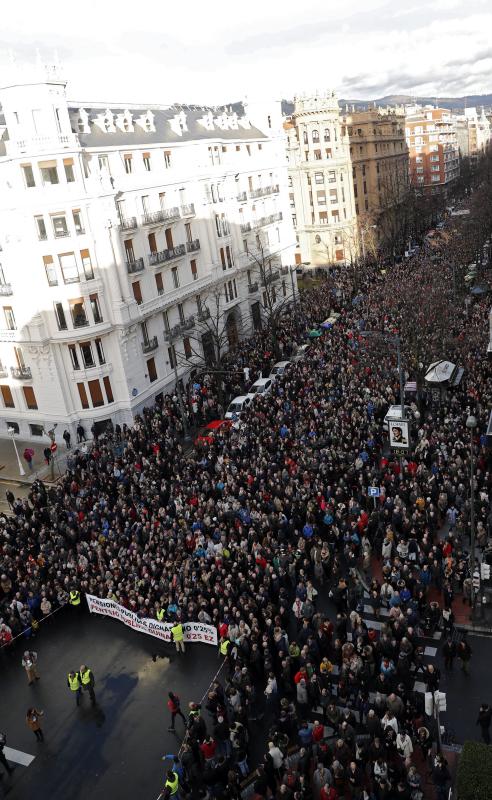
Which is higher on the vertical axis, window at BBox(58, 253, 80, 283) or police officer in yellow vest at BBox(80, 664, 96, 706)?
window at BBox(58, 253, 80, 283)

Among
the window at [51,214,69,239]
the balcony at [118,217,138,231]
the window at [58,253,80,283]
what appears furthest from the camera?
the balcony at [118,217,138,231]

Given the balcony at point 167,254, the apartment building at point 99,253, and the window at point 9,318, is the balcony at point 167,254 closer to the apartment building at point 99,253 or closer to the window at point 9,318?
the apartment building at point 99,253

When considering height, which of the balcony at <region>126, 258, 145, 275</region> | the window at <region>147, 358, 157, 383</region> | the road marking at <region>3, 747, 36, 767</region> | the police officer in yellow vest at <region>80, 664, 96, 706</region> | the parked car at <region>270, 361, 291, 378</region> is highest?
the balcony at <region>126, 258, 145, 275</region>

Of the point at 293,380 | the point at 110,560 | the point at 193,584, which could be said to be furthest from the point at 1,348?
the point at 193,584

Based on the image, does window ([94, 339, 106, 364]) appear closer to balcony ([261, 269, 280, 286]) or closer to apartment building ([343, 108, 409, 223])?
balcony ([261, 269, 280, 286])

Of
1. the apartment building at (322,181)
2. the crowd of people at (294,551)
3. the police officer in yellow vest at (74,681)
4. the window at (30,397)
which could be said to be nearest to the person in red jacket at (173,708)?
the crowd of people at (294,551)

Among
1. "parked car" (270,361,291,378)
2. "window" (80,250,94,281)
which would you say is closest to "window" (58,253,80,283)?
"window" (80,250,94,281)
